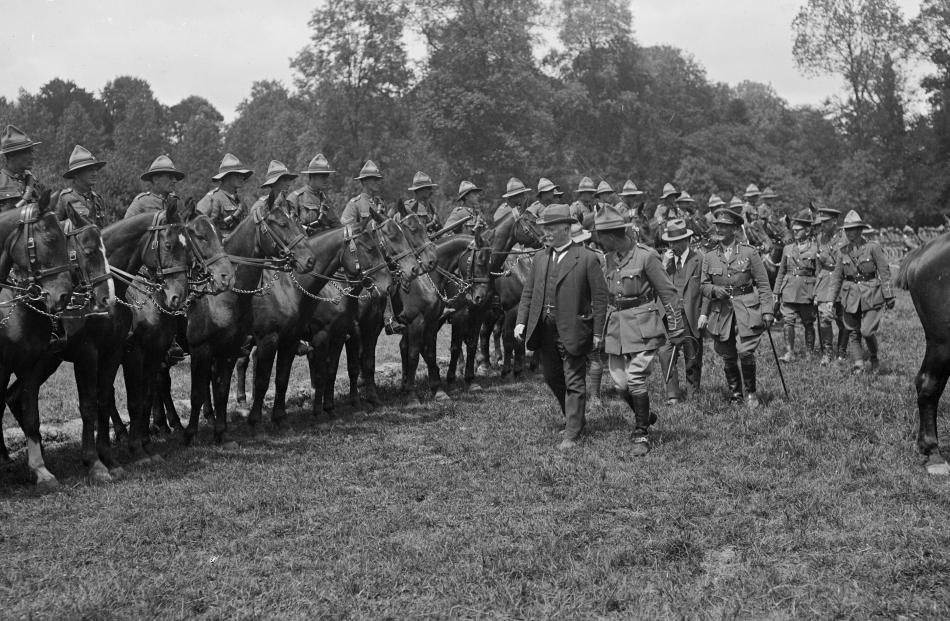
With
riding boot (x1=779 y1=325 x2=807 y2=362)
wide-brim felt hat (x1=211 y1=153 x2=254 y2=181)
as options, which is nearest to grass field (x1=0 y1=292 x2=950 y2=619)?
wide-brim felt hat (x1=211 y1=153 x2=254 y2=181)

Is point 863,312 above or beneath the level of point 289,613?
above

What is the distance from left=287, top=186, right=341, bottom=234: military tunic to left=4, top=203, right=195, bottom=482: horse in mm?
4212

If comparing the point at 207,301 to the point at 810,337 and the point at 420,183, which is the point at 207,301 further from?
the point at 810,337

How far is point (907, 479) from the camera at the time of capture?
25.9ft

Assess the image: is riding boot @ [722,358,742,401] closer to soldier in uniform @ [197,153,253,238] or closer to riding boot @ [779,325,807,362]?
riding boot @ [779,325,807,362]

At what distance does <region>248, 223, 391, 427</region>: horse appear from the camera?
11.6 metres

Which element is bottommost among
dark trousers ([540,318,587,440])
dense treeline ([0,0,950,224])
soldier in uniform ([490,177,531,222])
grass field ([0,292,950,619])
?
grass field ([0,292,950,619])

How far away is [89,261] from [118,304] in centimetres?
80

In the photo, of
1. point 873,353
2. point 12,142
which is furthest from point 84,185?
point 873,353

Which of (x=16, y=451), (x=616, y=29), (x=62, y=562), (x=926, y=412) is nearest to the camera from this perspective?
(x=62, y=562)

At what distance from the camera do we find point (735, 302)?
39.1 ft

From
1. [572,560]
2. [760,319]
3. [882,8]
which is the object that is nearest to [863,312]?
[760,319]

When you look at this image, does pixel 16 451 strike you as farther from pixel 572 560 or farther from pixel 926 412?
pixel 926 412

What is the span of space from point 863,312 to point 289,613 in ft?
37.2
